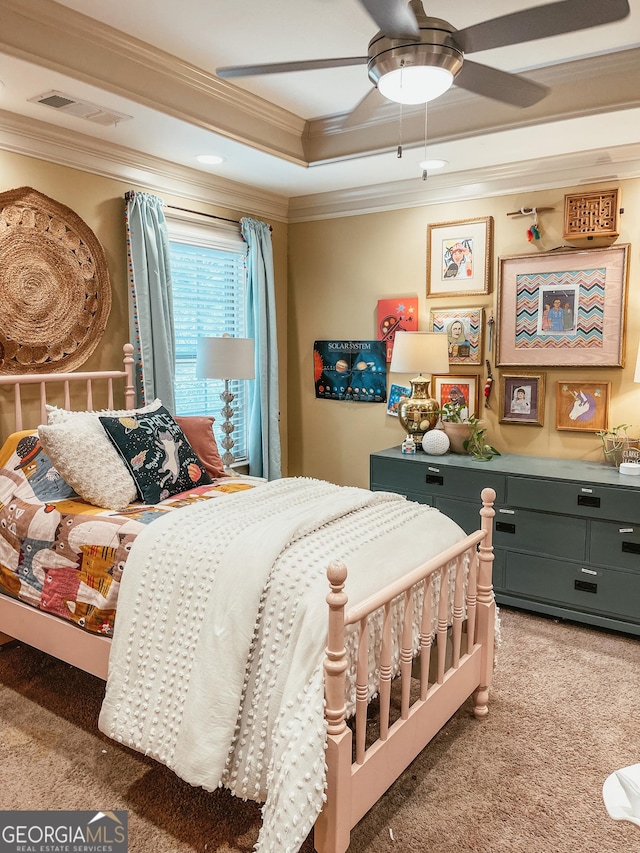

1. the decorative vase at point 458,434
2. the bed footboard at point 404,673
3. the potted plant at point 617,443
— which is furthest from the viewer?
the decorative vase at point 458,434

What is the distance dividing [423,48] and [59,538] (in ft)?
6.92

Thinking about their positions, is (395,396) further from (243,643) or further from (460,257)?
(243,643)

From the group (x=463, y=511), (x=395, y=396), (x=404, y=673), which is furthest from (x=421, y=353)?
(x=404, y=673)

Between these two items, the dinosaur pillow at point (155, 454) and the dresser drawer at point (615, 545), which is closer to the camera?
the dinosaur pillow at point (155, 454)

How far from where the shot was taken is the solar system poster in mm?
4453

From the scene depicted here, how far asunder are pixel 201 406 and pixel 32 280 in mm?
1421

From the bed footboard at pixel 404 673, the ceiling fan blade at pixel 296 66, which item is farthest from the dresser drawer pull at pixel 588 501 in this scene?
the ceiling fan blade at pixel 296 66

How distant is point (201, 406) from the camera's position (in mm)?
4254

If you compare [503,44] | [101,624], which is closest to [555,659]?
[101,624]

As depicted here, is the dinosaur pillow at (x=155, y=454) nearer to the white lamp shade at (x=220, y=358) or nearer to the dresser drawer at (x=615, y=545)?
the white lamp shade at (x=220, y=358)

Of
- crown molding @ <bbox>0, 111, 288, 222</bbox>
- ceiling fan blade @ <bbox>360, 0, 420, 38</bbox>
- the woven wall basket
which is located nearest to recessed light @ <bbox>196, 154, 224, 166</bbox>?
crown molding @ <bbox>0, 111, 288, 222</bbox>

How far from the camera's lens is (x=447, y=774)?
2.16 metres

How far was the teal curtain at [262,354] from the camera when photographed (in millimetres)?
4418

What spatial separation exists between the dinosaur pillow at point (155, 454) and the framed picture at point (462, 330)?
1.87 meters
